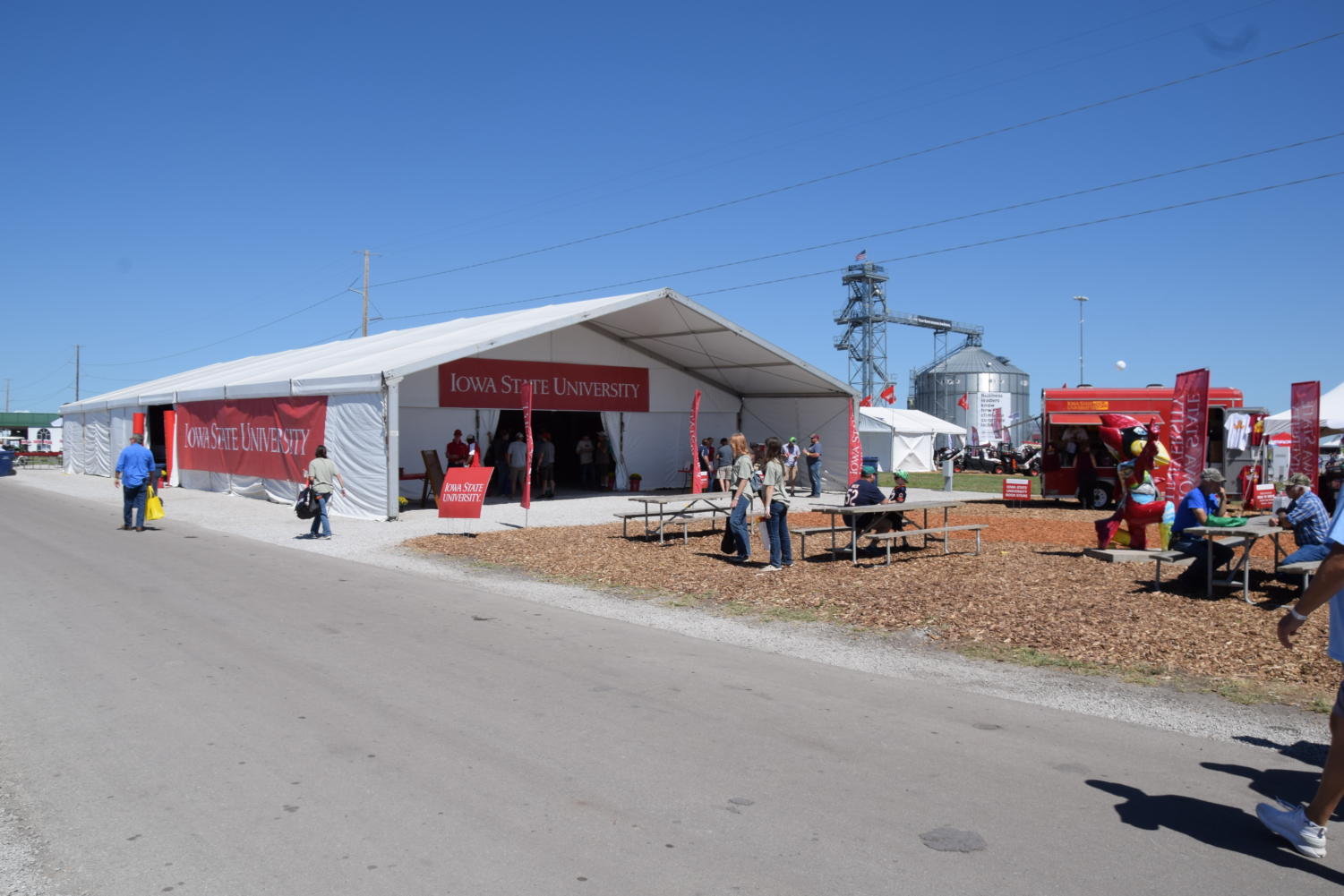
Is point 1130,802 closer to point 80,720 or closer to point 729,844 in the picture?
point 729,844

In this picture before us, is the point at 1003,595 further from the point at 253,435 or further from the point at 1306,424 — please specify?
the point at 253,435

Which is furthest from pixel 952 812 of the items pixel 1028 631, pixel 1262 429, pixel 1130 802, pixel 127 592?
pixel 1262 429

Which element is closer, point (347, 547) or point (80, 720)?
point (80, 720)

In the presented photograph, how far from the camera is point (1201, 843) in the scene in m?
3.84

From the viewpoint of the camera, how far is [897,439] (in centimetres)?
4081

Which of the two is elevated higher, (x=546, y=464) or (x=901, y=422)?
(x=901, y=422)

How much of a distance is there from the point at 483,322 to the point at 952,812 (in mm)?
23500

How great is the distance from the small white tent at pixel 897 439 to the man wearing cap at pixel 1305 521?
101ft

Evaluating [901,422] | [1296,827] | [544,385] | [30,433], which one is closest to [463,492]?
[544,385]

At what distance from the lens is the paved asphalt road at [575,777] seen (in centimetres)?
359

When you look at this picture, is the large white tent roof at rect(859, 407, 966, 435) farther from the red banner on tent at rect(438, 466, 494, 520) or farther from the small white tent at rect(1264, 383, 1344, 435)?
the red banner on tent at rect(438, 466, 494, 520)

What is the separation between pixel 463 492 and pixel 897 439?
93.7 ft

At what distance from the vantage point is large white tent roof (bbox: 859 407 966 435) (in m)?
40.3

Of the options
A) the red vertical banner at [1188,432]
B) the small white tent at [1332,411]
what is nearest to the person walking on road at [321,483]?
the red vertical banner at [1188,432]
